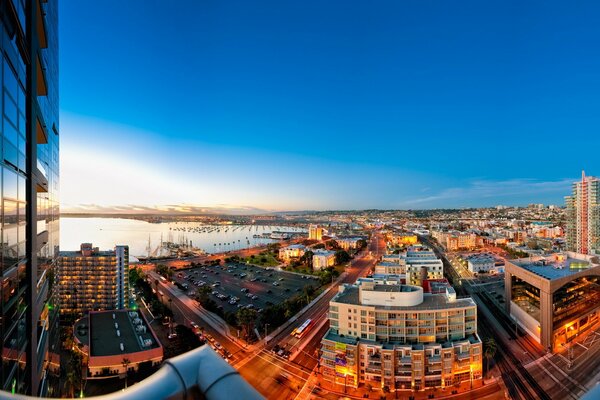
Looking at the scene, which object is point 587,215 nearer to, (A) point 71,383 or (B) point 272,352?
(B) point 272,352

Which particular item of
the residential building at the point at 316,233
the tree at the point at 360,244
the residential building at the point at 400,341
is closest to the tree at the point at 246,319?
the residential building at the point at 400,341

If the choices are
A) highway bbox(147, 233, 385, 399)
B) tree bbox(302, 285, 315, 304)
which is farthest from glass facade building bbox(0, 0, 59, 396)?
tree bbox(302, 285, 315, 304)

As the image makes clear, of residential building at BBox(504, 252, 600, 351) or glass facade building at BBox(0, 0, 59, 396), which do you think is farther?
residential building at BBox(504, 252, 600, 351)

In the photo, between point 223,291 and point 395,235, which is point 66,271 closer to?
point 223,291

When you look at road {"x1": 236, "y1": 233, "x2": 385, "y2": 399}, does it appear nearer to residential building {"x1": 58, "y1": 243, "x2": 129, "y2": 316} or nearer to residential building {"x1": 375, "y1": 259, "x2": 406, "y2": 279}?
residential building {"x1": 375, "y1": 259, "x2": 406, "y2": 279}

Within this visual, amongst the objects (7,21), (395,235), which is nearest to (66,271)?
(7,21)

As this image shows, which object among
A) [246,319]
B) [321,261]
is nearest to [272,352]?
[246,319]

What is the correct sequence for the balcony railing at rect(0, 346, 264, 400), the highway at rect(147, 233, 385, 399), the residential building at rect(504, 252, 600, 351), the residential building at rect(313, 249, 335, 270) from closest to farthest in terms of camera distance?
the balcony railing at rect(0, 346, 264, 400)
the highway at rect(147, 233, 385, 399)
the residential building at rect(504, 252, 600, 351)
the residential building at rect(313, 249, 335, 270)
